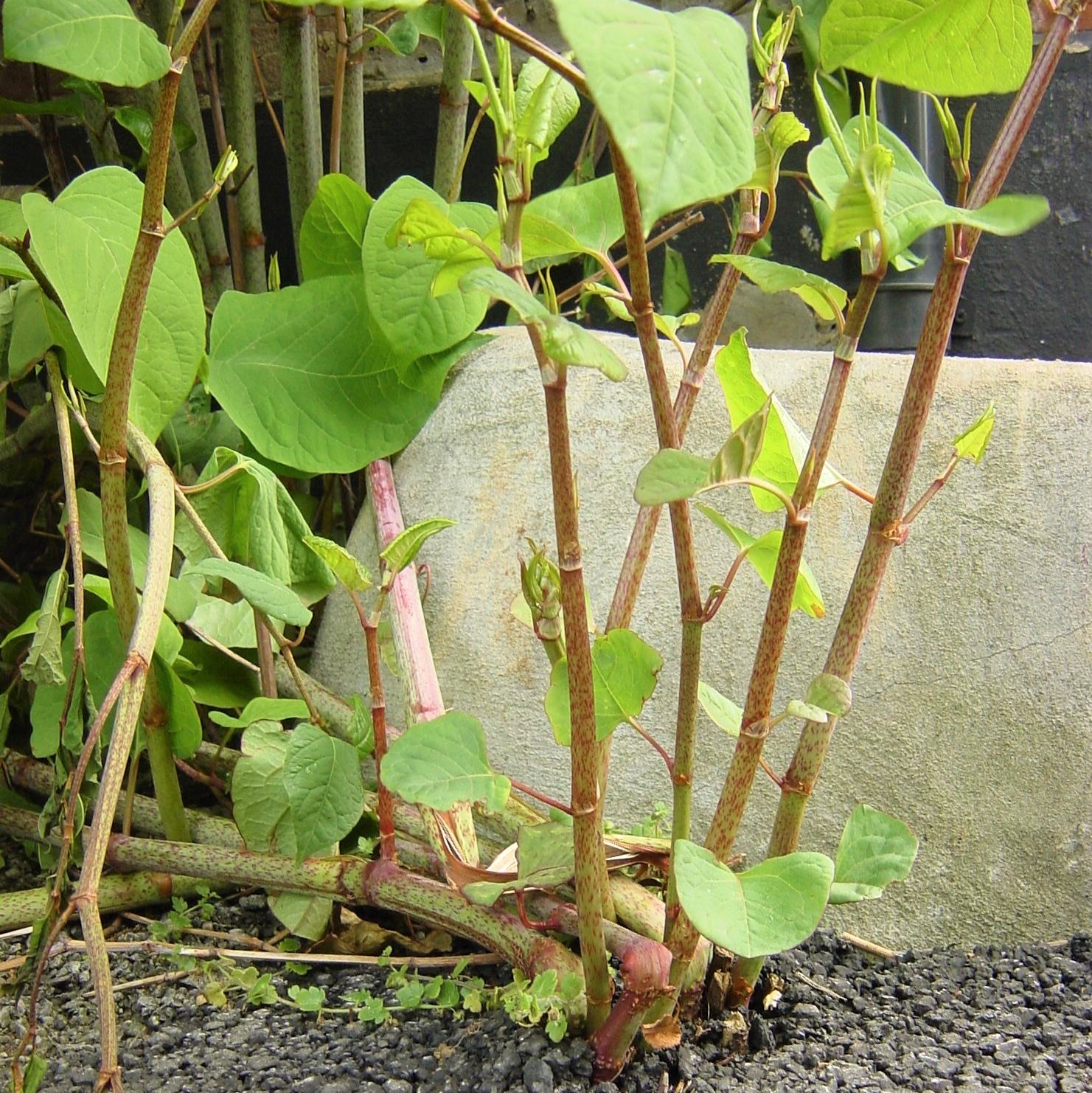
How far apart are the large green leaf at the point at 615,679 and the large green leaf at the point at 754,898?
8 centimetres

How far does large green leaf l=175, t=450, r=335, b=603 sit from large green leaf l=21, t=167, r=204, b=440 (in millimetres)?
66

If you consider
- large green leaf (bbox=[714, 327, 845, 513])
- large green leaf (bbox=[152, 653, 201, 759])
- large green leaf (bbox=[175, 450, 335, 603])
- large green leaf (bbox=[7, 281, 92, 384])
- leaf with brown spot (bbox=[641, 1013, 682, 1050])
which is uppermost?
large green leaf (bbox=[714, 327, 845, 513])

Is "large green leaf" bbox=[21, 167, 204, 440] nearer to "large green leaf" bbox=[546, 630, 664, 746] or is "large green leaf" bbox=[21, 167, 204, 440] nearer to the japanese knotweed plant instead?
the japanese knotweed plant

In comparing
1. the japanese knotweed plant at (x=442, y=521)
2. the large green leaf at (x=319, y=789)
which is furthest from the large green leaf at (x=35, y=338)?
the large green leaf at (x=319, y=789)

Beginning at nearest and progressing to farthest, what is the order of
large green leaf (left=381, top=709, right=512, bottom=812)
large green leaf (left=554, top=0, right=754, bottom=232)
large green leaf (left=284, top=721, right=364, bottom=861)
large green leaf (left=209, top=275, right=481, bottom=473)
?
large green leaf (left=554, top=0, right=754, bottom=232) < large green leaf (left=381, top=709, right=512, bottom=812) < large green leaf (left=284, top=721, right=364, bottom=861) < large green leaf (left=209, top=275, right=481, bottom=473)

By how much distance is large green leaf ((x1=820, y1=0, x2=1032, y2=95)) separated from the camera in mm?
475

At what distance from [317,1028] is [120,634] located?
0.31 metres

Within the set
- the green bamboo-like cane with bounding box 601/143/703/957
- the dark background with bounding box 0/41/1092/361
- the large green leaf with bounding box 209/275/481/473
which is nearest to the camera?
the green bamboo-like cane with bounding box 601/143/703/957

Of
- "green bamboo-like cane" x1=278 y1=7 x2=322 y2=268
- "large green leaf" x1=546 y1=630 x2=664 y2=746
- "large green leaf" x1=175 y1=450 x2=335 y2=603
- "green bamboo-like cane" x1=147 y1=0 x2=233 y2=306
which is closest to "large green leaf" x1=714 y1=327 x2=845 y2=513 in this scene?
"large green leaf" x1=546 y1=630 x2=664 y2=746

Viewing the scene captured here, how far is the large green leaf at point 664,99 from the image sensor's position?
0.29 m

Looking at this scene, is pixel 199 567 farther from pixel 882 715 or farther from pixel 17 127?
pixel 17 127

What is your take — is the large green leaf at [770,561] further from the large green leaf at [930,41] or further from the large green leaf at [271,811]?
the large green leaf at [271,811]

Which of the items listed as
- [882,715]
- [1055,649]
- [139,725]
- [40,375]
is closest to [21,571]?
[40,375]

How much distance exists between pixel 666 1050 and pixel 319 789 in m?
0.26
